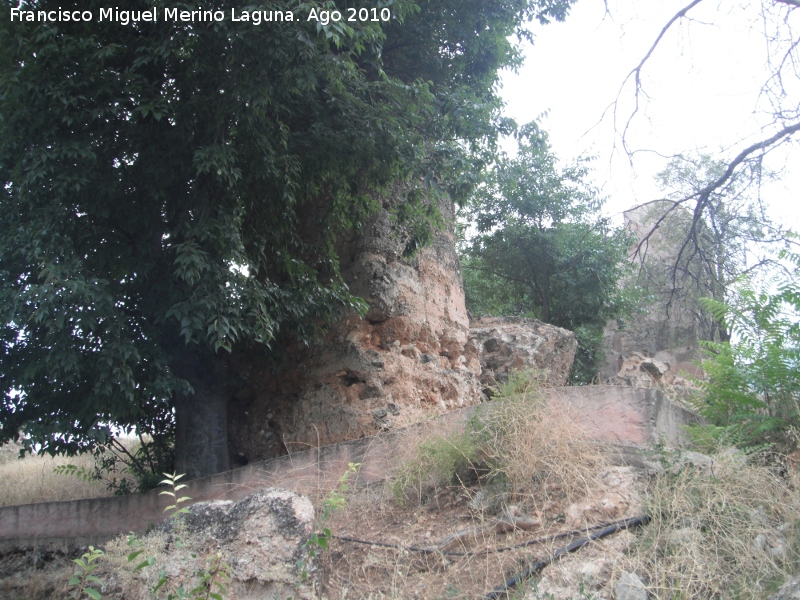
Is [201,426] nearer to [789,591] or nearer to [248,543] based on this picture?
[248,543]

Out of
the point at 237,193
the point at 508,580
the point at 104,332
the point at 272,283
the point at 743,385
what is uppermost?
the point at 237,193

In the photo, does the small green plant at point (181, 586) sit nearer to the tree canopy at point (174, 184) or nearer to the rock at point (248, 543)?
the rock at point (248, 543)

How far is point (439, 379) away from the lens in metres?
8.17

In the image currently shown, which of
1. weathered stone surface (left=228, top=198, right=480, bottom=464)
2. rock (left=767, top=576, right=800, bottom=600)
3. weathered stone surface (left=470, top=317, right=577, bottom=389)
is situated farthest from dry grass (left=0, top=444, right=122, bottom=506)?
rock (left=767, top=576, right=800, bottom=600)

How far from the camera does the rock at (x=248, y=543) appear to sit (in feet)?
13.5

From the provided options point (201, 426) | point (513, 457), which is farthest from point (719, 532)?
point (201, 426)

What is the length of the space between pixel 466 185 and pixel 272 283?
227 cm

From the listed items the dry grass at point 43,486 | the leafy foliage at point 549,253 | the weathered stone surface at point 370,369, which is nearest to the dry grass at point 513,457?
the weathered stone surface at point 370,369

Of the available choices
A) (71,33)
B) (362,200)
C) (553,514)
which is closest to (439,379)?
(362,200)

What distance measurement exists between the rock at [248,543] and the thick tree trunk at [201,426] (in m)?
2.86

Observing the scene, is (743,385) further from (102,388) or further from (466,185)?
(102,388)

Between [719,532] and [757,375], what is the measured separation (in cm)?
203

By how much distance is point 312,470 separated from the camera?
6125mm

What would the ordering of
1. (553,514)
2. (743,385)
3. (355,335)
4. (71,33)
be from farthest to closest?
(355,335)
(71,33)
(743,385)
(553,514)
